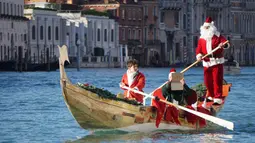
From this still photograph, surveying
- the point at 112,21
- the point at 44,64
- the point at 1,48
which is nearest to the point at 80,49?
the point at 112,21

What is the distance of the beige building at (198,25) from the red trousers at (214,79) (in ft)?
327

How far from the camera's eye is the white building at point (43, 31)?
337ft

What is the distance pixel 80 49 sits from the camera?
109625 millimetres

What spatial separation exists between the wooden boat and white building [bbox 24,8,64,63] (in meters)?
74.4

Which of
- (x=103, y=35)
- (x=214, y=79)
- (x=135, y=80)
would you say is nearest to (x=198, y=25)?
(x=103, y=35)

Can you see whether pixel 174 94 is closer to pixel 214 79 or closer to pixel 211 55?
pixel 214 79

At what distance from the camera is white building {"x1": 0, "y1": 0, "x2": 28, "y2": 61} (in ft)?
315

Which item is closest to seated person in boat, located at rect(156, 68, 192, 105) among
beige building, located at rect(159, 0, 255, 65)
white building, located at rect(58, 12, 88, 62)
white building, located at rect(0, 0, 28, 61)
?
white building, located at rect(0, 0, 28, 61)

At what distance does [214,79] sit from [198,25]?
110962 millimetres

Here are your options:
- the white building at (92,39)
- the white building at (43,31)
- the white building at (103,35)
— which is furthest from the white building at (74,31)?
the white building at (43,31)

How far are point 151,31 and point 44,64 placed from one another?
3909 centimetres

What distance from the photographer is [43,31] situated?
4134 inches

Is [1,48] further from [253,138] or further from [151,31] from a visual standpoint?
[253,138]

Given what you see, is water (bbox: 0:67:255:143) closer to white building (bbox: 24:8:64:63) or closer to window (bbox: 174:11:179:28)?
white building (bbox: 24:8:64:63)
